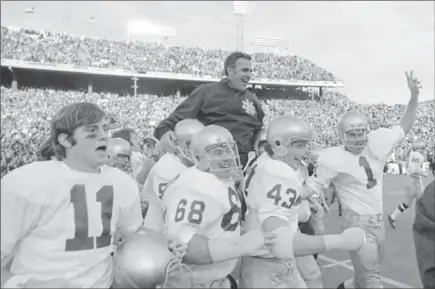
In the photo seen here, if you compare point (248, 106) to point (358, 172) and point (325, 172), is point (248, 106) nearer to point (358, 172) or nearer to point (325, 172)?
point (325, 172)

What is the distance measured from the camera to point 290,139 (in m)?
3.20

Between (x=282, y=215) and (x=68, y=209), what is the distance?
4.03 feet

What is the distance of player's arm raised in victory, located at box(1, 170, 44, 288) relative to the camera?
1.96 metres

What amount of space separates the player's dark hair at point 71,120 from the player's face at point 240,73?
72.5 inches

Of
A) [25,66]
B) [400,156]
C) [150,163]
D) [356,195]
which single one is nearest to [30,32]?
[25,66]

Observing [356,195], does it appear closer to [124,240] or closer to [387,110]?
[124,240]

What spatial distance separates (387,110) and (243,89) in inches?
1488

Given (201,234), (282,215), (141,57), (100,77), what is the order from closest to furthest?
1. (201,234)
2. (282,215)
3. (100,77)
4. (141,57)

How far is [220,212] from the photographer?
2.58m

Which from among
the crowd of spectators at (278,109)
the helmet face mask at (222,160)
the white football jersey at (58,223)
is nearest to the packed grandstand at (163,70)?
the crowd of spectators at (278,109)

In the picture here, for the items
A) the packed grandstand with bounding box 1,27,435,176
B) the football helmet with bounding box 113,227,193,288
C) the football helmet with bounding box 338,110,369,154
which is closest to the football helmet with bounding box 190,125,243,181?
the football helmet with bounding box 113,227,193,288

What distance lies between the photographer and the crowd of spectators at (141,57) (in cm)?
3011

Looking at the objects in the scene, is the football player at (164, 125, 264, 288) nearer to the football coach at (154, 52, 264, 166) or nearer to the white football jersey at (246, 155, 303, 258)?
the white football jersey at (246, 155, 303, 258)

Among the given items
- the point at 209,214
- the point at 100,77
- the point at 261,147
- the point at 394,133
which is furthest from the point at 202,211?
the point at 100,77
